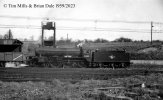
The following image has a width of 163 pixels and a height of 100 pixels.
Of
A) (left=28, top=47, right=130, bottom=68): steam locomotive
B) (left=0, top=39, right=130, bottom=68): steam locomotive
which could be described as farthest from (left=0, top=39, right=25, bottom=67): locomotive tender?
(left=28, top=47, right=130, bottom=68): steam locomotive

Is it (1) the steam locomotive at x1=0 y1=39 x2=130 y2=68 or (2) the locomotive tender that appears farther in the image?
(1) the steam locomotive at x1=0 y1=39 x2=130 y2=68

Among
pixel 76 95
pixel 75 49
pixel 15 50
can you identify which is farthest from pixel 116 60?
pixel 76 95

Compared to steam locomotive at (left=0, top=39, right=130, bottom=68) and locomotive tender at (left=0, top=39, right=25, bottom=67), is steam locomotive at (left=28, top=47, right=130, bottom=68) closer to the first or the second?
steam locomotive at (left=0, top=39, right=130, bottom=68)

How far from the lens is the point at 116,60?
1164 inches

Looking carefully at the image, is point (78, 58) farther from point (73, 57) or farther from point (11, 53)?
point (11, 53)

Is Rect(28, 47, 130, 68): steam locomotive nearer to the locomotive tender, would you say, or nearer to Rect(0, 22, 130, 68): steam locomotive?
Rect(0, 22, 130, 68): steam locomotive

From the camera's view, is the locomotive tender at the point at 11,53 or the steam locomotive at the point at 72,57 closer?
the locomotive tender at the point at 11,53

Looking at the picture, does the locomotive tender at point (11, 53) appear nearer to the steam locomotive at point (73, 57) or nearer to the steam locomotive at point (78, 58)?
the steam locomotive at point (73, 57)

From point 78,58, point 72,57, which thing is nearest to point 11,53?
point 72,57

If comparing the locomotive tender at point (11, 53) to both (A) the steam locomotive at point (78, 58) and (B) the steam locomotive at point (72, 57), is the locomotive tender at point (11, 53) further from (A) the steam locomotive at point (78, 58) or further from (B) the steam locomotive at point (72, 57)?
(A) the steam locomotive at point (78, 58)

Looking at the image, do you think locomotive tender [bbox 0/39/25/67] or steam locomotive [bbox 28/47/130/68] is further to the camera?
steam locomotive [bbox 28/47/130/68]

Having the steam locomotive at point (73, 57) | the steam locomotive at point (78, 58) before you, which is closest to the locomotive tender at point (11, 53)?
the steam locomotive at point (73, 57)

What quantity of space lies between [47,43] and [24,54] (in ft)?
24.3

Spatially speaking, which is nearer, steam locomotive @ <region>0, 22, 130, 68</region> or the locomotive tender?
the locomotive tender
